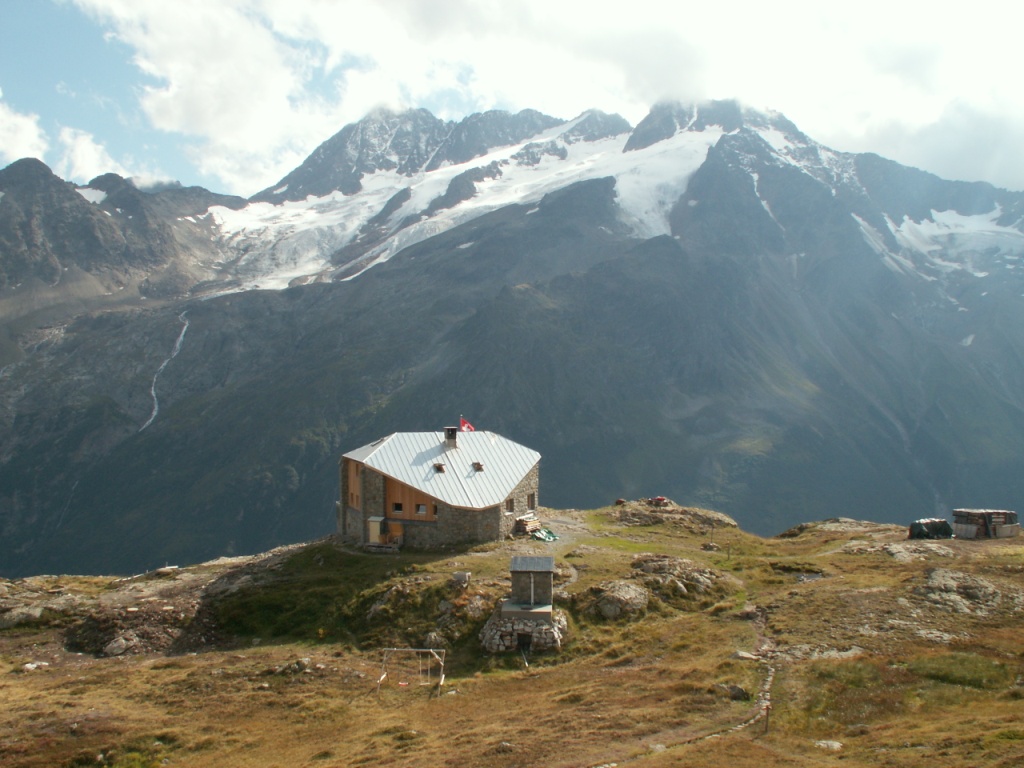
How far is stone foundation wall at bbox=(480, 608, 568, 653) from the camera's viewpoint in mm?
41219

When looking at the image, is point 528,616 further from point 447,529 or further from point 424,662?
point 447,529

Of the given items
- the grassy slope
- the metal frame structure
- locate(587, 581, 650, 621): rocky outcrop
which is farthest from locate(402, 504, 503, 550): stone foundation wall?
the metal frame structure

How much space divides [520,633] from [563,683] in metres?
5.94

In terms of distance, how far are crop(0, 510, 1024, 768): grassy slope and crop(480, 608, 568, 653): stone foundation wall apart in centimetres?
88

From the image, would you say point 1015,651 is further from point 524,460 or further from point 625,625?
point 524,460

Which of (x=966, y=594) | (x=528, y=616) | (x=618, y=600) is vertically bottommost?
(x=528, y=616)

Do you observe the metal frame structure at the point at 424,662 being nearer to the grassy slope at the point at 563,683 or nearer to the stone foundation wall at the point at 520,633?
the grassy slope at the point at 563,683

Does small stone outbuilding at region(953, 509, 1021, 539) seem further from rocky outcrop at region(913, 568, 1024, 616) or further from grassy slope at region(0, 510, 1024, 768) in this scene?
rocky outcrop at region(913, 568, 1024, 616)

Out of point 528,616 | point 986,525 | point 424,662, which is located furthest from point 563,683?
point 986,525

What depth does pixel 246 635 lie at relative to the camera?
150ft

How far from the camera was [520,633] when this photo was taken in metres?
41.8

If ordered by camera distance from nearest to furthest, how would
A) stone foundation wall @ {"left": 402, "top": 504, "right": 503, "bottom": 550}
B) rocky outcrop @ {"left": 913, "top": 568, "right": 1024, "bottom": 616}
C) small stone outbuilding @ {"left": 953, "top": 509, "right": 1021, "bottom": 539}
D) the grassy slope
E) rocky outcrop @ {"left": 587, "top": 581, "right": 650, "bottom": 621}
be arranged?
the grassy slope, rocky outcrop @ {"left": 913, "top": 568, "right": 1024, "bottom": 616}, rocky outcrop @ {"left": 587, "top": 581, "right": 650, "bottom": 621}, stone foundation wall @ {"left": 402, "top": 504, "right": 503, "bottom": 550}, small stone outbuilding @ {"left": 953, "top": 509, "right": 1021, "bottom": 539}

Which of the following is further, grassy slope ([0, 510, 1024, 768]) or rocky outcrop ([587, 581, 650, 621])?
rocky outcrop ([587, 581, 650, 621])

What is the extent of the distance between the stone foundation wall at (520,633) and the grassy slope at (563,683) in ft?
2.90
